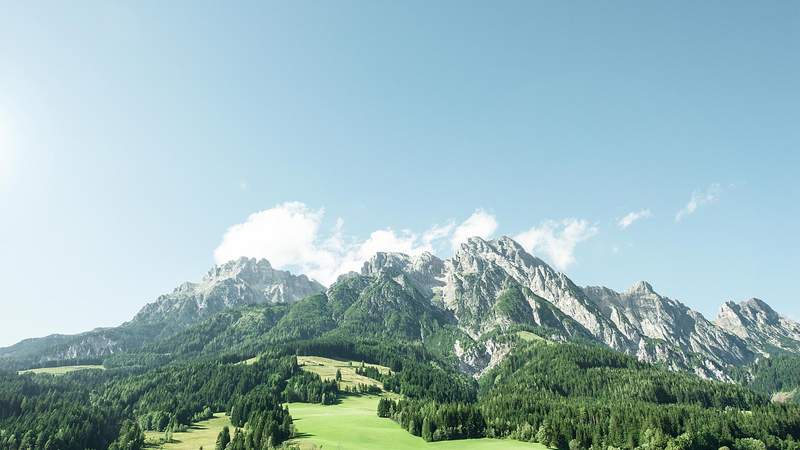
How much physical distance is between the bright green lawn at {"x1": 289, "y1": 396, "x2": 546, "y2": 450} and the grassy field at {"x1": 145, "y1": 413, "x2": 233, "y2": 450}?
86.4ft

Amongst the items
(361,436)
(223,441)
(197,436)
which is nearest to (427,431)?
(361,436)

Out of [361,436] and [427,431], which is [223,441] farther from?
[427,431]

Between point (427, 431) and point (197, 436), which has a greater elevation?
point (427, 431)

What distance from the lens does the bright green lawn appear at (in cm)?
11581

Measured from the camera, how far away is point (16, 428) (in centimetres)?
14962

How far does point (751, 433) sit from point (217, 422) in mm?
193989

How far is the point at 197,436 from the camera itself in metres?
147

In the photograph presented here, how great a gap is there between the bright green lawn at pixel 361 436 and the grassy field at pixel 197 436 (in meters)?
26.3

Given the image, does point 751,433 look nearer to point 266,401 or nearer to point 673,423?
point 673,423

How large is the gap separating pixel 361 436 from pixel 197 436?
61488mm

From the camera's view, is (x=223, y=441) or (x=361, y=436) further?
(x=223, y=441)

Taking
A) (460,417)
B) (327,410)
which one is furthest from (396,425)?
(327,410)

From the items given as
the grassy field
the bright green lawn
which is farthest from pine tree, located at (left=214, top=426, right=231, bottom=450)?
the bright green lawn

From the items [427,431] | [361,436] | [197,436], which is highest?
[427,431]
